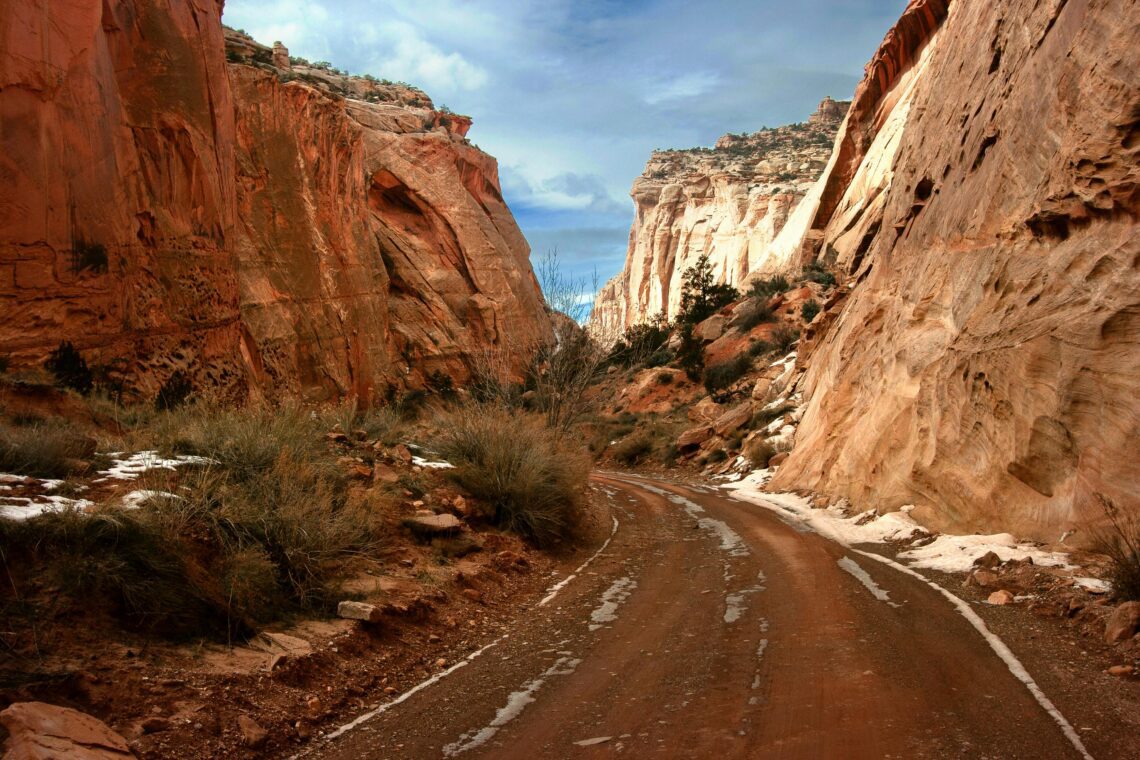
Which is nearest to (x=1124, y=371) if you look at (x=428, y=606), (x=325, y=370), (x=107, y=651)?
(x=428, y=606)

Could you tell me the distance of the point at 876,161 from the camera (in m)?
39.9

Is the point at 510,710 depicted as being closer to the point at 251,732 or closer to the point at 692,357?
the point at 251,732

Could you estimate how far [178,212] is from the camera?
1764 centimetres

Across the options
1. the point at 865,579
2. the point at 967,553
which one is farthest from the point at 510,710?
the point at 967,553

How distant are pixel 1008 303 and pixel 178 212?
16.9m

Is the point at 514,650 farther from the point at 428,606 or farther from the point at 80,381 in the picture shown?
the point at 80,381

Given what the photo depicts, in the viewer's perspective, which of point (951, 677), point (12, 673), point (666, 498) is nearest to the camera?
point (12, 673)

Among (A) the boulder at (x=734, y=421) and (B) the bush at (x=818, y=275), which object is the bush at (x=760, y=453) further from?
(B) the bush at (x=818, y=275)

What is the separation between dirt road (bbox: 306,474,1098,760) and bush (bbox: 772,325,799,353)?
29.8m

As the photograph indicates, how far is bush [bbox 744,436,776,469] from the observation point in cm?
2383

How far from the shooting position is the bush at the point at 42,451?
6820mm

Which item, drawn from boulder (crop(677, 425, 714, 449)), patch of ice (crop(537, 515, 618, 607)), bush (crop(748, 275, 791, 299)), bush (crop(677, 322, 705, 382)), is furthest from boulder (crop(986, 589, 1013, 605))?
bush (crop(748, 275, 791, 299))

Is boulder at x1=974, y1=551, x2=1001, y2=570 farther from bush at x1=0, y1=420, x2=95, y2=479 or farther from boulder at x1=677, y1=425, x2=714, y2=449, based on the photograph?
boulder at x1=677, y1=425, x2=714, y2=449

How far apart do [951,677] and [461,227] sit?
45.6 metres
